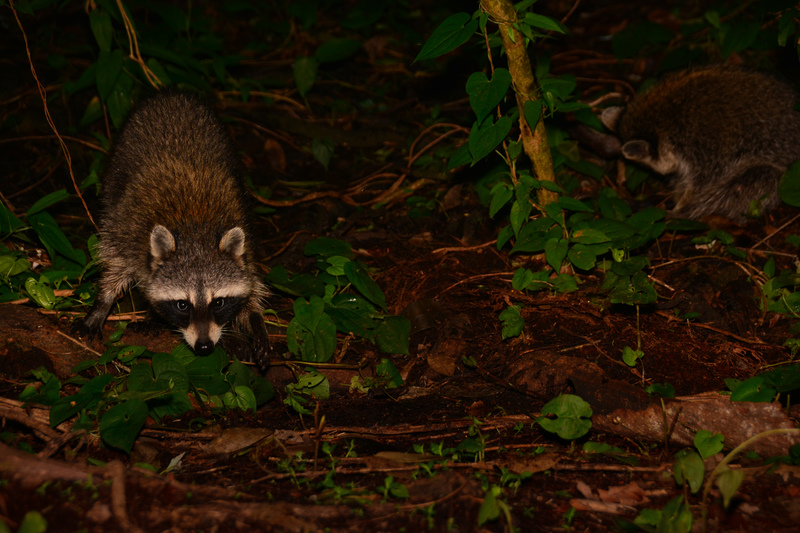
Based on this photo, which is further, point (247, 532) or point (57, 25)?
point (57, 25)

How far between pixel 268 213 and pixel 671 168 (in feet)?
13.0

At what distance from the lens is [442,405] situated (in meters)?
3.73

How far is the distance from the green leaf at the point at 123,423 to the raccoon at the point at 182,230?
0.75 m

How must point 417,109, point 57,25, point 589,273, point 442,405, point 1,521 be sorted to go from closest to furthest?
point 1,521 → point 442,405 → point 589,273 → point 417,109 → point 57,25

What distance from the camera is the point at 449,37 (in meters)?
3.66

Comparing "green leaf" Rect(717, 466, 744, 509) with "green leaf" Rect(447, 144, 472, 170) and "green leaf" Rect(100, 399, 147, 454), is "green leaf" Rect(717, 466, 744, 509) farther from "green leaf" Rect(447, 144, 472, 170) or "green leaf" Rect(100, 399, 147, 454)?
"green leaf" Rect(100, 399, 147, 454)

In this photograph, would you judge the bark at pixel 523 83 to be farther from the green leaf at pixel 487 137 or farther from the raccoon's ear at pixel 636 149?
the raccoon's ear at pixel 636 149

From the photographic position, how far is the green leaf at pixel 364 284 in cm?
434

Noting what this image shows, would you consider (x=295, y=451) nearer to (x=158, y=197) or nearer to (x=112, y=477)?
(x=112, y=477)

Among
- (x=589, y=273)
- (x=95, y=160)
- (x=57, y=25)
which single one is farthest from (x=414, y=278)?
(x=57, y=25)

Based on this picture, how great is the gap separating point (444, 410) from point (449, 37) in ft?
7.21

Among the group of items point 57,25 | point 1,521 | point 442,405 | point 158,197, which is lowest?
point 442,405

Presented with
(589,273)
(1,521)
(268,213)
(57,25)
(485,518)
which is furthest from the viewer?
(57,25)

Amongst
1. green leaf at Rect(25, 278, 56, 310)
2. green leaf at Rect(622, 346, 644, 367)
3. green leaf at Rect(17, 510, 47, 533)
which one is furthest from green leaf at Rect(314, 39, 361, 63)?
green leaf at Rect(17, 510, 47, 533)
